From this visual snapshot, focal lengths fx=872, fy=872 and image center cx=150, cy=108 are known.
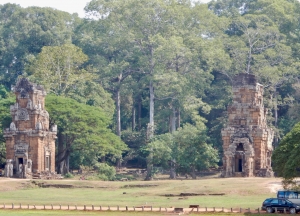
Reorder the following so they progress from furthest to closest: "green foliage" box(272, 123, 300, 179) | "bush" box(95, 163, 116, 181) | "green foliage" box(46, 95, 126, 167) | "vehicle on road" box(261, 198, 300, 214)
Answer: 1. "green foliage" box(46, 95, 126, 167)
2. "bush" box(95, 163, 116, 181)
3. "green foliage" box(272, 123, 300, 179)
4. "vehicle on road" box(261, 198, 300, 214)

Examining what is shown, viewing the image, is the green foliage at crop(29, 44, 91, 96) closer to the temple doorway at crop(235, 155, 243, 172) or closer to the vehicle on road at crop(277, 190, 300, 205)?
the temple doorway at crop(235, 155, 243, 172)

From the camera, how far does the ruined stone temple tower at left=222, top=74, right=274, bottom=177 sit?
259ft

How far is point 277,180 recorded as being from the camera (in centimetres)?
6781

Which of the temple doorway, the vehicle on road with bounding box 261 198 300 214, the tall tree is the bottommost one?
the vehicle on road with bounding box 261 198 300 214

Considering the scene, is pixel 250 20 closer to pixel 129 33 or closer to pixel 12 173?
pixel 129 33

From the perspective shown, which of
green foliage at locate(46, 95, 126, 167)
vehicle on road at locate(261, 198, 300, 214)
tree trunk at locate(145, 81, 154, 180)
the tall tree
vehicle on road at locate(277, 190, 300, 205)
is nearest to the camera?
vehicle on road at locate(261, 198, 300, 214)

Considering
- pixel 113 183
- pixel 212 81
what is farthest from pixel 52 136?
pixel 212 81

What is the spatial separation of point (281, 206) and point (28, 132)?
35144 millimetres

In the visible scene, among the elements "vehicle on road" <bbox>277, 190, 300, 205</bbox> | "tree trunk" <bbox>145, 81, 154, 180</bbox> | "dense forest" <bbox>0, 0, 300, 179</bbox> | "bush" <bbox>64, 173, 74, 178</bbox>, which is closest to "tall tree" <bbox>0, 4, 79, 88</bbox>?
"dense forest" <bbox>0, 0, 300, 179</bbox>

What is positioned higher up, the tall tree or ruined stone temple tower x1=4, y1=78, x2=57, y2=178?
the tall tree

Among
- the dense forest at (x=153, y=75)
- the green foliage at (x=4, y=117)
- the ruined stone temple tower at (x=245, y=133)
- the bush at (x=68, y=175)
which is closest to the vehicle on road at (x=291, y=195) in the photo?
the ruined stone temple tower at (x=245, y=133)

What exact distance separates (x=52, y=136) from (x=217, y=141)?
18.8 meters

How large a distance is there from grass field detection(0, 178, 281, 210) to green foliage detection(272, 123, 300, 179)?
2.85 meters

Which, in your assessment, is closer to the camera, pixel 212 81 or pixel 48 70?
pixel 48 70
